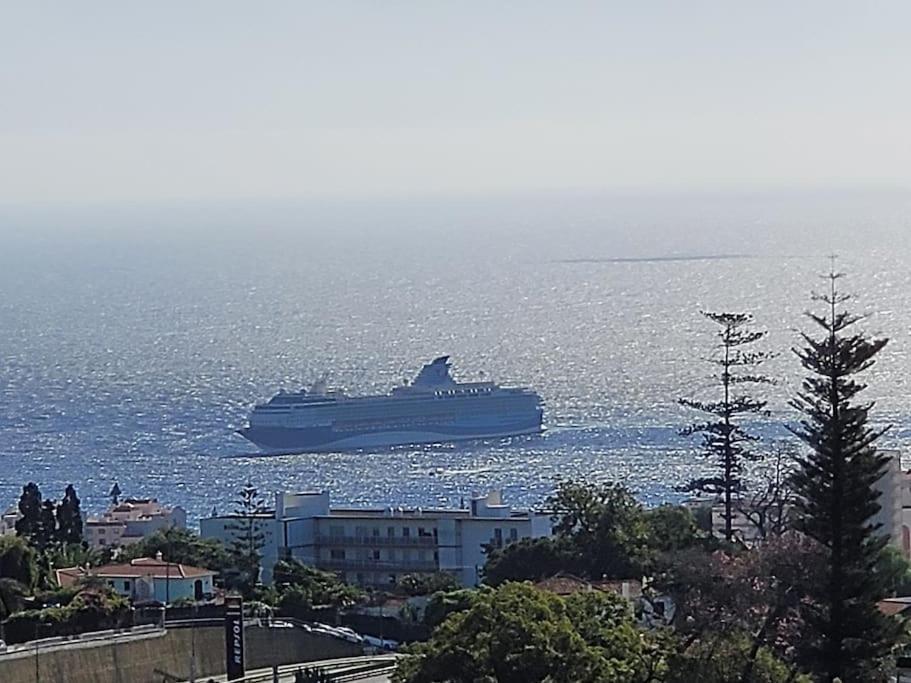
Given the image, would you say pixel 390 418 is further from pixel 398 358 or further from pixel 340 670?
pixel 340 670

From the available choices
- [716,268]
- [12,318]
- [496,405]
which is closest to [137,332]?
[12,318]

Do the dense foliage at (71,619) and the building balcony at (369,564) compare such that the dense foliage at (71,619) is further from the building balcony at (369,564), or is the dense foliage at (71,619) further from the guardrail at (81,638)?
the building balcony at (369,564)

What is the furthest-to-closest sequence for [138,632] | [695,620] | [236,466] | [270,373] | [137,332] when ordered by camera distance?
[137,332], [270,373], [236,466], [138,632], [695,620]

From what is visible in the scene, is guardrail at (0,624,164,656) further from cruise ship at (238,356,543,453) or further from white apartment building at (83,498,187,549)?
cruise ship at (238,356,543,453)

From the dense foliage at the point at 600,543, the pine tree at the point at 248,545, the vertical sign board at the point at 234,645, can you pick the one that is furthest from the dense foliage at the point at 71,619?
the dense foliage at the point at 600,543

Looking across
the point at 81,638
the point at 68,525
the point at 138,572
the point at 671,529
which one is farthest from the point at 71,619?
the point at 68,525

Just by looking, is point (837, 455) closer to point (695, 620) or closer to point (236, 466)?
point (695, 620)
